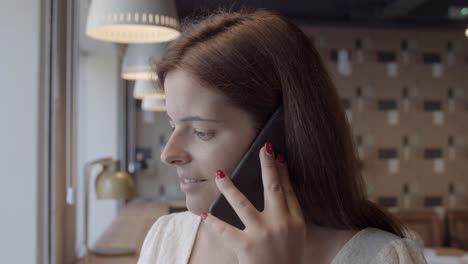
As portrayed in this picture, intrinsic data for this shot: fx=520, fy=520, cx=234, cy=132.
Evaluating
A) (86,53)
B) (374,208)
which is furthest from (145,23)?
(86,53)

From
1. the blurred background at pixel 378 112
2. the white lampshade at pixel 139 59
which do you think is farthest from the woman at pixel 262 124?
the blurred background at pixel 378 112

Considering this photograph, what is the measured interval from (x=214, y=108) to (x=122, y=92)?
15.0 feet

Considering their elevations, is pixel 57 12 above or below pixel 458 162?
above

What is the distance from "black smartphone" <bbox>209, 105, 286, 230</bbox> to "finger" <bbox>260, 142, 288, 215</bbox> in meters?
0.02

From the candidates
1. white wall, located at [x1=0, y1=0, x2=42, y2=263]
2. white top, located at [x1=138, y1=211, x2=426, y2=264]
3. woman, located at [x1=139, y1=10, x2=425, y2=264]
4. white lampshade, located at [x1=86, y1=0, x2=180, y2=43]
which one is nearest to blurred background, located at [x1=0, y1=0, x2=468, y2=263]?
white wall, located at [x1=0, y1=0, x2=42, y2=263]

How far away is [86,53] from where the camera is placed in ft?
16.3

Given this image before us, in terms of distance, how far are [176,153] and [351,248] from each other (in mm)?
367

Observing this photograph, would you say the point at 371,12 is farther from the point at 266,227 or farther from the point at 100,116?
the point at 266,227

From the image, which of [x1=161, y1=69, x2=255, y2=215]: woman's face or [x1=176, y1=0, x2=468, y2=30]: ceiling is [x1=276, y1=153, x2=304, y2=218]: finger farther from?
[x1=176, y1=0, x2=468, y2=30]: ceiling

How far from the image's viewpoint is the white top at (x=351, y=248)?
3.04ft

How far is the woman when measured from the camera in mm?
885

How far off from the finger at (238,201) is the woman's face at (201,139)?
4cm

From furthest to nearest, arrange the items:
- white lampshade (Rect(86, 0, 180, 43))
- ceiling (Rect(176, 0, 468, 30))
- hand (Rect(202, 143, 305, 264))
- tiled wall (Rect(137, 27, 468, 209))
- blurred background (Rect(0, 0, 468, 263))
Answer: tiled wall (Rect(137, 27, 468, 209)), blurred background (Rect(0, 0, 468, 263)), ceiling (Rect(176, 0, 468, 30)), white lampshade (Rect(86, 0, 180, 43)), hand (Rect(202, 143, 305, 264))

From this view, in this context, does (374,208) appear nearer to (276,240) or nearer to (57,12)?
(276,240)
